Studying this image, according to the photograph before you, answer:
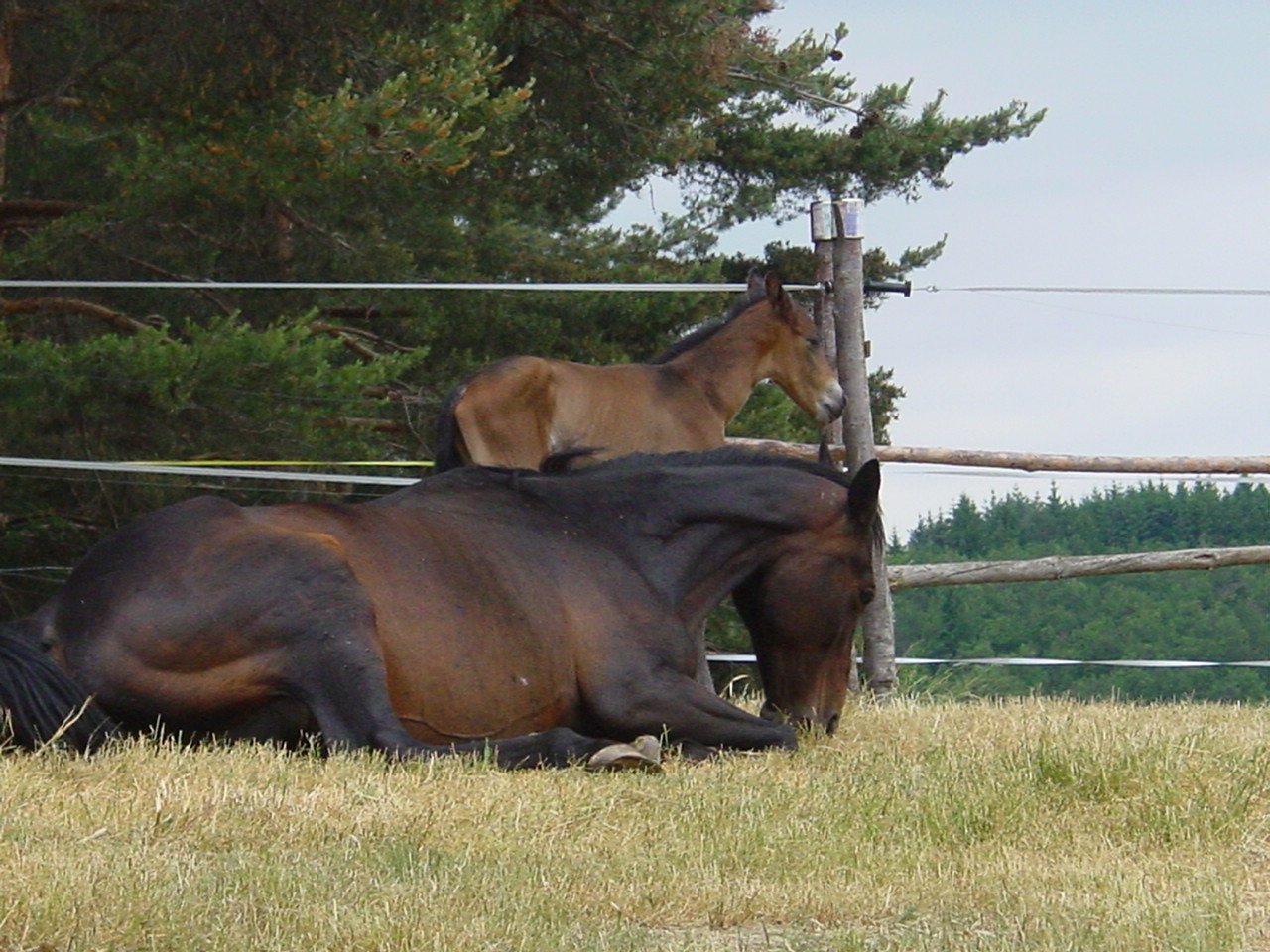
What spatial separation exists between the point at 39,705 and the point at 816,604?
256 cm

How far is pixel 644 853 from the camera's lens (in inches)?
144

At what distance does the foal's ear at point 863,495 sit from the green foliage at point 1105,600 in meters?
21.6

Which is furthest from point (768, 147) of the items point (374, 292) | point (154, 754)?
point (154, 754)

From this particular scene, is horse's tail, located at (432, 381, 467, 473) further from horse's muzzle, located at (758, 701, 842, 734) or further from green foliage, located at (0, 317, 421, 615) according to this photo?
green foliage, located at (0, 317, 421, 615)

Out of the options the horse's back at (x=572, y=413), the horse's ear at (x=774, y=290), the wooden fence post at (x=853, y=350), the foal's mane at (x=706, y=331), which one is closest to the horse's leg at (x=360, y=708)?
the horse's back at (x=572, y=413)

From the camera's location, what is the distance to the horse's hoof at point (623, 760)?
4.93m

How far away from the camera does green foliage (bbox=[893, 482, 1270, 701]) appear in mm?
28578

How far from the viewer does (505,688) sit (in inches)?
212

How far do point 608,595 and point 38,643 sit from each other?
179 cm

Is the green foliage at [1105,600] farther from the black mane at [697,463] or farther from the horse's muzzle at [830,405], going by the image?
the black mane at [697,463]

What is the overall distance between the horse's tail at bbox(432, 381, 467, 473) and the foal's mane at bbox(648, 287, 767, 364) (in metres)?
1.72

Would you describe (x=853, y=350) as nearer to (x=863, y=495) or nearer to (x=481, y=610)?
(x=863, y=495)

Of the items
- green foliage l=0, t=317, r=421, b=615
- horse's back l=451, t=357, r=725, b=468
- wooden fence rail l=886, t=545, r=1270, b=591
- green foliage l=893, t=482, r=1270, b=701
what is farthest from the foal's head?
green foliage l=893, t=482, r=1270, b=701

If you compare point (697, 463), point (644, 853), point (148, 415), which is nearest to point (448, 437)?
point (697, 463)
